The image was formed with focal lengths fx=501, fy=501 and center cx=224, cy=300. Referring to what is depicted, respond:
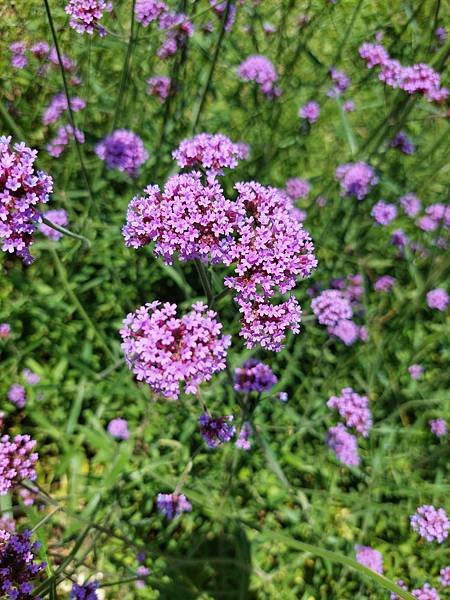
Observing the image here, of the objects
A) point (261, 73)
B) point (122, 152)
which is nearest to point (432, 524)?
point (122, 152)

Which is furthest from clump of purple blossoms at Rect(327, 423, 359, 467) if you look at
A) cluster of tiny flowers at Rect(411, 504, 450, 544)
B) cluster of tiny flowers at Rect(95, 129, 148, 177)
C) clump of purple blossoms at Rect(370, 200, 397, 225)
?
cluster of tiny flowers at Rect(95, 129, 148, 177)

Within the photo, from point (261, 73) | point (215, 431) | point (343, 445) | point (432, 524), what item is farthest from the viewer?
Answer: point (261, 73)

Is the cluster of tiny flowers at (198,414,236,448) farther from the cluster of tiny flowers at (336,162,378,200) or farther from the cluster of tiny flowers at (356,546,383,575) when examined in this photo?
the cluster of tiny flowers at (336,162,378,200)

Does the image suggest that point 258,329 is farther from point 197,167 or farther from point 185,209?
point 197,167

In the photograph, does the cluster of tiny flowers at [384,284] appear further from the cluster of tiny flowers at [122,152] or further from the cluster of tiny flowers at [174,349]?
the cluster of tiny flowers at [174,349]

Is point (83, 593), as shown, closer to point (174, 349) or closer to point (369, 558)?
point (174, 349)

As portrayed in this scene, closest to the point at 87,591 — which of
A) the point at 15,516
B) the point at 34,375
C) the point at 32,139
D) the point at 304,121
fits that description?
the point at 15,516
